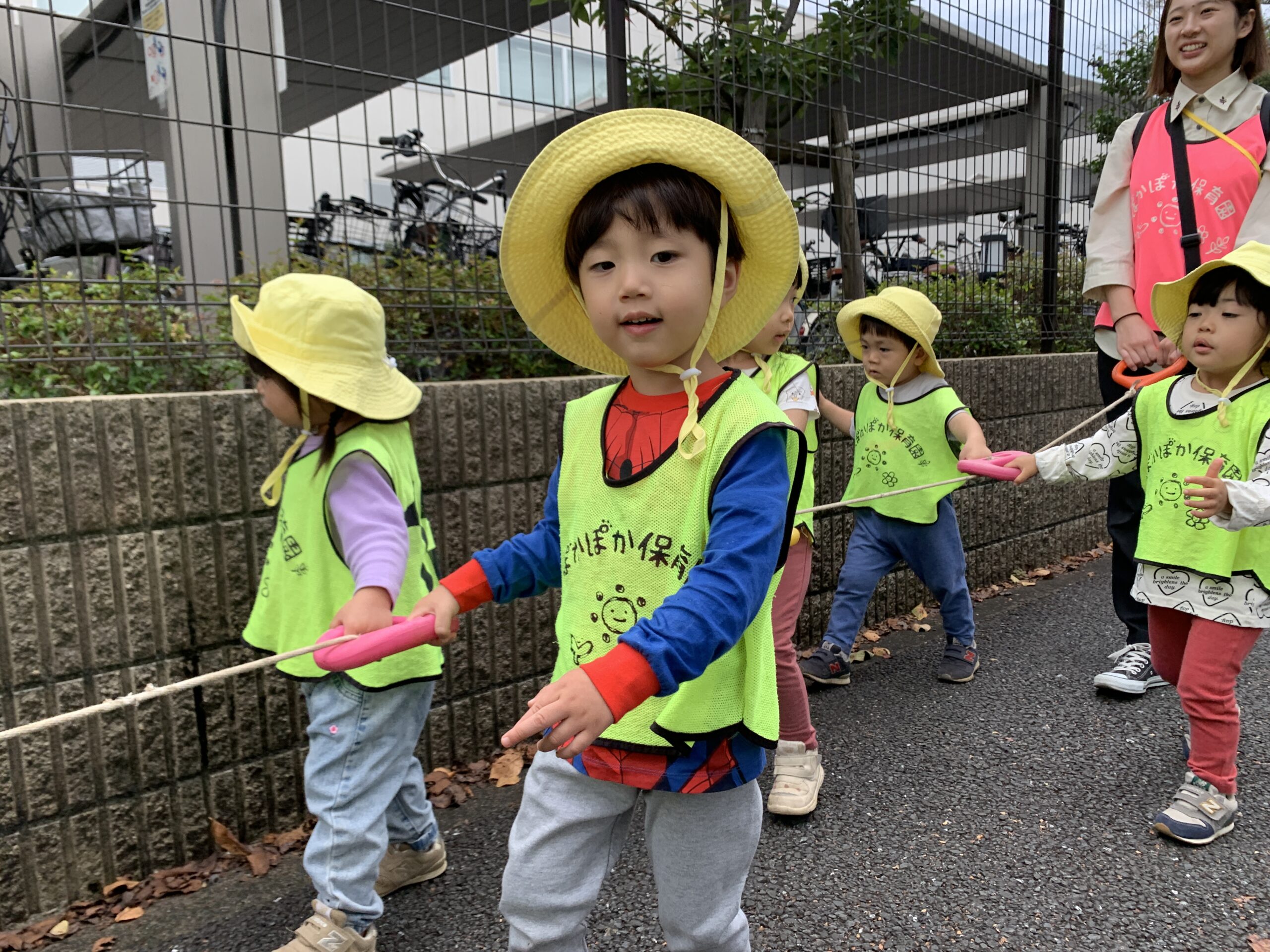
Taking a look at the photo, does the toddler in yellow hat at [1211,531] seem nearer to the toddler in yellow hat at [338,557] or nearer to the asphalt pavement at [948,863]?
the asphalt pavement at [948,863]

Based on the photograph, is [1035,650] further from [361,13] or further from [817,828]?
[361,13]

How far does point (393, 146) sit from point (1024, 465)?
2332 mm

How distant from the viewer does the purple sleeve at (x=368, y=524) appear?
75.1 inches

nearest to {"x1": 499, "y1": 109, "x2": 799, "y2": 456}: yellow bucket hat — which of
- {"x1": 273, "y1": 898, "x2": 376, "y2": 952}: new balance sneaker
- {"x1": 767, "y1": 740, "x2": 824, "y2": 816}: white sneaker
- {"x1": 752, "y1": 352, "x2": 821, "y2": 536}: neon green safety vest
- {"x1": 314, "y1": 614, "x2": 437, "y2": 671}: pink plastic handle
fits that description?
{"x1": 314, "y1": 614, "x2": 437, "y2": 671}: pink plastic handle

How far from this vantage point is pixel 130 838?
241 centimetres

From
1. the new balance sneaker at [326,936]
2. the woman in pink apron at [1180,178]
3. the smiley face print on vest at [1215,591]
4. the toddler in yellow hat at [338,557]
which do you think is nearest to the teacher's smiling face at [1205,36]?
the woman in pink apron at [1180,178]

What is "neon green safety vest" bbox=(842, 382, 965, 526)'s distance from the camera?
349 centimetres

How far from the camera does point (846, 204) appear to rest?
4.52 meters

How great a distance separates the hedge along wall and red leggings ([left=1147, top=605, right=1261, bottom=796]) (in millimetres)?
2086

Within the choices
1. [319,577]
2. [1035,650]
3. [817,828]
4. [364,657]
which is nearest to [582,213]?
[364,657]

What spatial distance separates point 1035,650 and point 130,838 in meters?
3.53

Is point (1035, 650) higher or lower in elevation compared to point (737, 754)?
lower

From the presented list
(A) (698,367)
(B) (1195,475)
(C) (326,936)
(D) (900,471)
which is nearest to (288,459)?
(C) (326,936)

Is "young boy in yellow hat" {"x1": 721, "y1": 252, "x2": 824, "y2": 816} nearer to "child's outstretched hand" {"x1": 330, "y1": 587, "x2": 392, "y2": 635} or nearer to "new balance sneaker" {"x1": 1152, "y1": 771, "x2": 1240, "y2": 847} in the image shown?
"new balance sneaker" {"x1": 1152, "y1": 771, "x2": 1240, "y2": 847}
